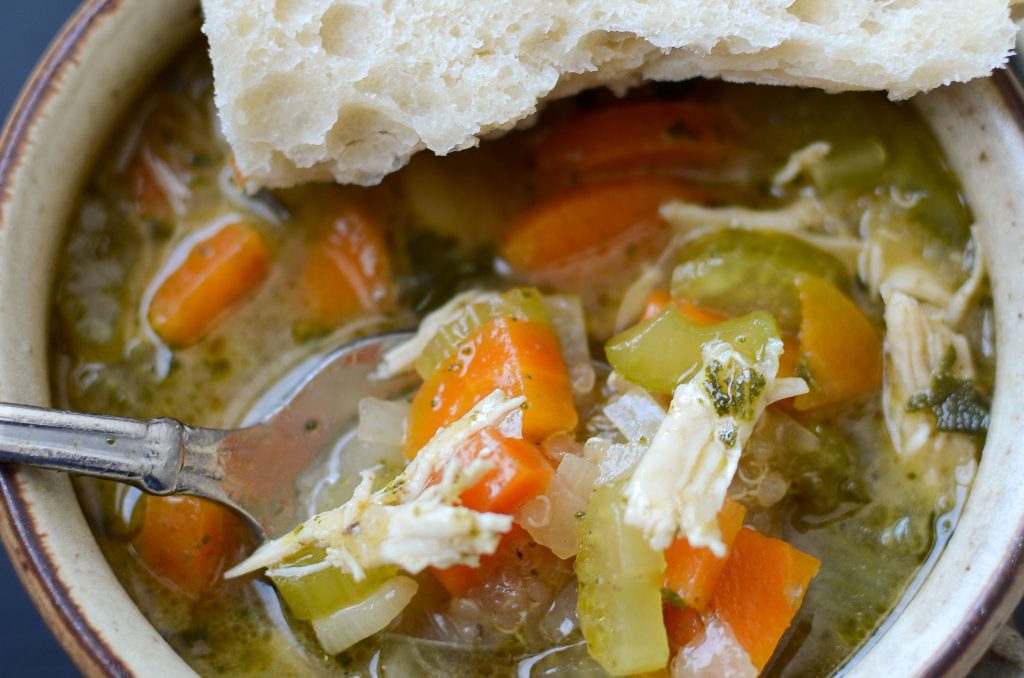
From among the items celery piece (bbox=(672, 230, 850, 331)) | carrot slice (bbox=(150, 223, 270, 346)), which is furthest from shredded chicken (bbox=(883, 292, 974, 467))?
carrot slice (bbox=(150, 223, 270, 346))

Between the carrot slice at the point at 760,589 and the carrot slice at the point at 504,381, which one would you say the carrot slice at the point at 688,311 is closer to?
the carrot slice at the point at 504,381

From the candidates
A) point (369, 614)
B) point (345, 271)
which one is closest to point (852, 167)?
point (345, 271)

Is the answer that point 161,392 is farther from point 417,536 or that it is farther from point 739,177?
point 739,177

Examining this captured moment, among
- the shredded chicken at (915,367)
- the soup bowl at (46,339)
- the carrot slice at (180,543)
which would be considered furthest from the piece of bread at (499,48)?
the carrot slice at (180,543)

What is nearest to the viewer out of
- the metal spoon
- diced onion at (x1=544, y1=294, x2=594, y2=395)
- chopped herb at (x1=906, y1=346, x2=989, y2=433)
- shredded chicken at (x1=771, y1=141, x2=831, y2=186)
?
the metal spoon

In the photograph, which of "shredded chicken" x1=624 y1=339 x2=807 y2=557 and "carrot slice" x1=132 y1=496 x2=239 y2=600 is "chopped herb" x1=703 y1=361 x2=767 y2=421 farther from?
"carrot slice" x1=132 y1=496 x2=239 y2=600

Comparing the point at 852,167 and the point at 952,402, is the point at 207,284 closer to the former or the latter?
the point at 852,167

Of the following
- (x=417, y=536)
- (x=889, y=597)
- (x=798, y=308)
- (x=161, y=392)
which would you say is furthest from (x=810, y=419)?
(x=161, y=392)

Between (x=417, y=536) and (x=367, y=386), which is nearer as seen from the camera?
(x=417, y=536)
